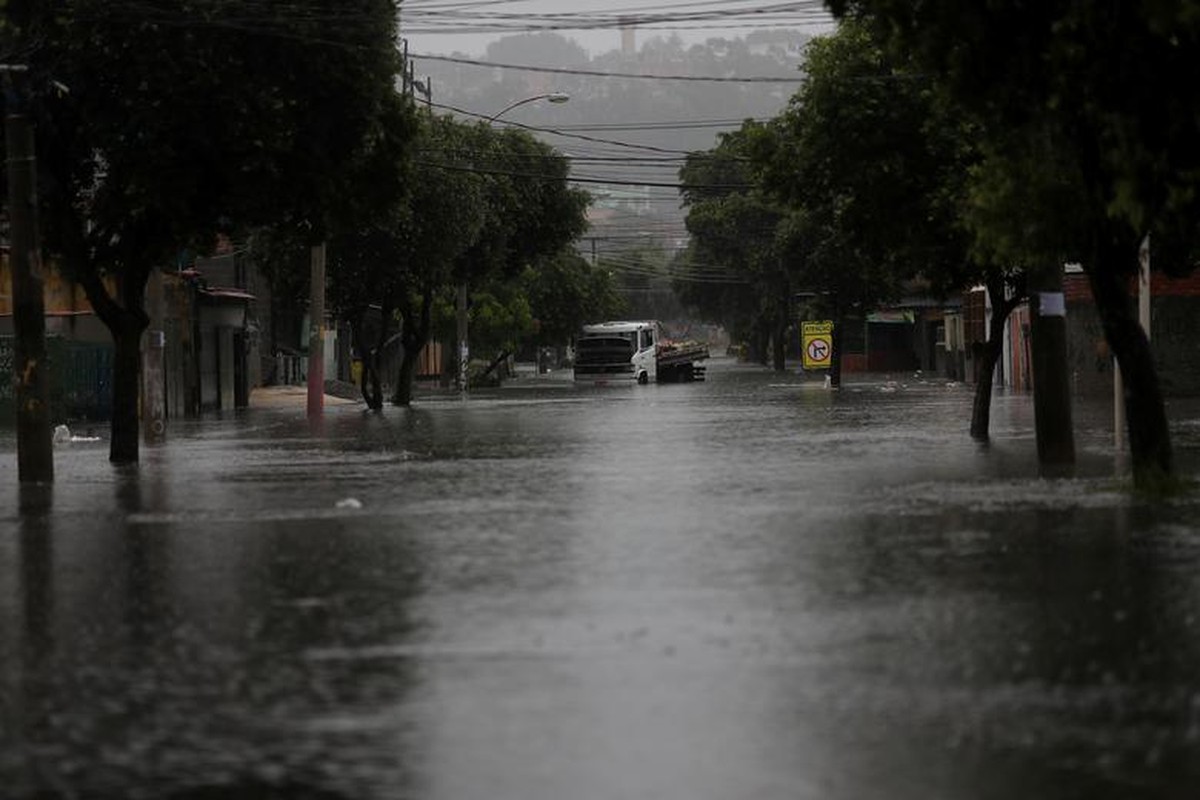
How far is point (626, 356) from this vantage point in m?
81.8

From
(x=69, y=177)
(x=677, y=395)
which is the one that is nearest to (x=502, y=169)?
(x=677, y=395)

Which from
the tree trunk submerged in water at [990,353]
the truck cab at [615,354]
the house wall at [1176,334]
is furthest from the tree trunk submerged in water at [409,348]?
the tree trunk submerged in water at [990,353]

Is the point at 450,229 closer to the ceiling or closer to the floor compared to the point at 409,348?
closer to the ceiling

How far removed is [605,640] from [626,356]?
71.5 meters

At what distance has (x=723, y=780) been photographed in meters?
7.13

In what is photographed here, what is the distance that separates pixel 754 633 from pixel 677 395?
49356 mm

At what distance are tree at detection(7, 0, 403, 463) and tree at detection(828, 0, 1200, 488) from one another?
9.51 meters

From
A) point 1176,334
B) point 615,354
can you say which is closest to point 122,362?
point 1176,334

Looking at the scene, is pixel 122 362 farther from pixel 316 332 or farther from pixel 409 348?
pixel 409 348

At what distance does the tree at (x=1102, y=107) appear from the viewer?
16.5 m

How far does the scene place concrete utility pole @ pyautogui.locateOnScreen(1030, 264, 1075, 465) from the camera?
24.1 m

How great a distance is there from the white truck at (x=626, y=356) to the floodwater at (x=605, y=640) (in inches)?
2329

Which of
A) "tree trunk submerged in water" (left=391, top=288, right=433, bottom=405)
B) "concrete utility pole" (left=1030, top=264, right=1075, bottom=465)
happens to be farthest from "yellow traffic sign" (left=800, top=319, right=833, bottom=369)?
"concrete utility pole" (left=1030, top=264, right=1075, bottom=465)

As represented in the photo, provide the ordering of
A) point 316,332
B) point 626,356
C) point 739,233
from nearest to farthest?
point 316,332
point 626,356
point 739,233
